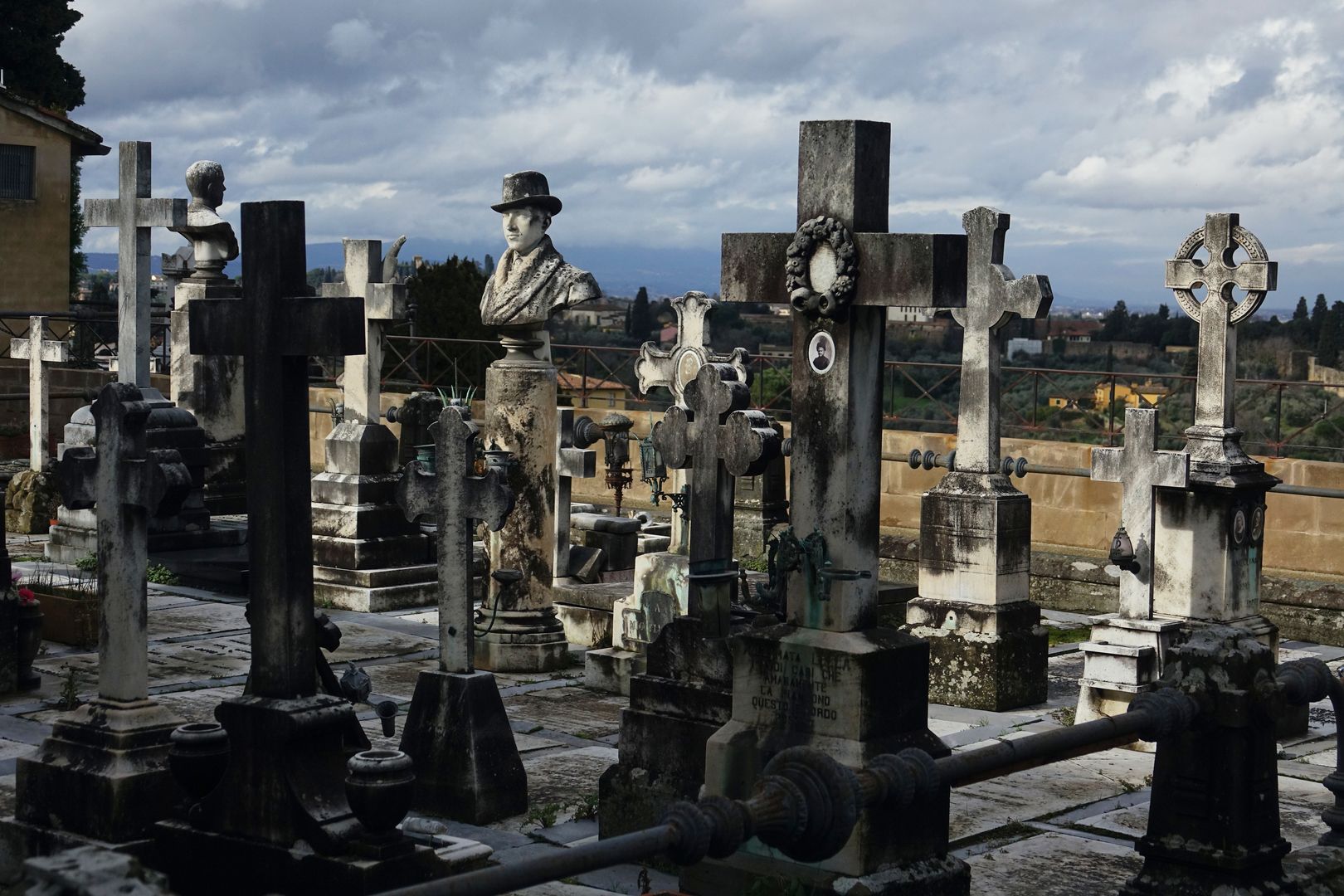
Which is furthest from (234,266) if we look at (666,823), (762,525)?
(666,823)

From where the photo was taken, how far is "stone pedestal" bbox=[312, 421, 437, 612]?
1448cm

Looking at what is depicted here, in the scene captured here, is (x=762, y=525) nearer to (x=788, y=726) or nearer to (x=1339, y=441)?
(x=1339, y=441)

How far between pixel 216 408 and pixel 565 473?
6.72m

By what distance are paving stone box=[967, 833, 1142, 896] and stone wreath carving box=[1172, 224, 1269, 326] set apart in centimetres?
380

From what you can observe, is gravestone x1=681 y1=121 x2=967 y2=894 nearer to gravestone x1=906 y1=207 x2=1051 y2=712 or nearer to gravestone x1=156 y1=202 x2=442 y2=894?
gravestone x1=156 y1=202 x2=442 y2=894

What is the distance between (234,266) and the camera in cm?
3106

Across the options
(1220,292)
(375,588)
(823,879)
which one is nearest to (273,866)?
(823,879)

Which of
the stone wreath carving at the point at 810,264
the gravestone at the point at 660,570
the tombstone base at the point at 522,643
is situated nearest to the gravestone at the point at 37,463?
the tombstone base at the point at 522,643

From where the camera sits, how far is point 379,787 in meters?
6.44

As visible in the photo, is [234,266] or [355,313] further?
[234,266]

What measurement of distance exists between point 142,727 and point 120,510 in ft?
2.91

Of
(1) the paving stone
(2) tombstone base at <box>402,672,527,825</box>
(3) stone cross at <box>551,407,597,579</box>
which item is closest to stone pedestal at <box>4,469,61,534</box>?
(3) stone cross at <box>551,407,597,579</box>

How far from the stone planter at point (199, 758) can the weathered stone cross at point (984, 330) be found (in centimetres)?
594

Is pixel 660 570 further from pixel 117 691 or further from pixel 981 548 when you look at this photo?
pixel 117 691
